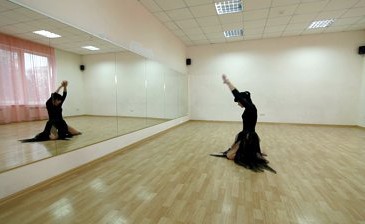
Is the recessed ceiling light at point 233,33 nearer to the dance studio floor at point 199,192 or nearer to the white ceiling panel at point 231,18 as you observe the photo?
the white ceiling panel at point 231,18

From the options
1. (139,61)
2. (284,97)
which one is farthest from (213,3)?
(284,97)

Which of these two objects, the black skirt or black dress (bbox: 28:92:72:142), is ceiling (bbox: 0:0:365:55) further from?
the black skirt

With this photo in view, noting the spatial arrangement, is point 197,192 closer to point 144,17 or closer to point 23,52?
point 23,52

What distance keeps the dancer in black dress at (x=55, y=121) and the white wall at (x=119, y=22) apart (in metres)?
1.03

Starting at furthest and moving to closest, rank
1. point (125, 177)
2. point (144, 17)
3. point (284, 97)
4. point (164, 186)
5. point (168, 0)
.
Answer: point (284, 97), point (144, 17), point (168, 0), point (125, 177), point (164, 186)

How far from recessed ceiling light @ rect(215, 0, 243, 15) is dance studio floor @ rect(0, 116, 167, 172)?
157 inches

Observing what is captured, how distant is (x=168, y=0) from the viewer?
182 inches

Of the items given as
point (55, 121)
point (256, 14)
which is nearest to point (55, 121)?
point (55, 121)

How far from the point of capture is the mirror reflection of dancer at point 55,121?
109 inches

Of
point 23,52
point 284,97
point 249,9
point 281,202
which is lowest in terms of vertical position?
point 281,202

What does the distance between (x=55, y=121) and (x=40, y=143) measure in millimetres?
373

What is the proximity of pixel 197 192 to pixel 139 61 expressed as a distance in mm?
3604

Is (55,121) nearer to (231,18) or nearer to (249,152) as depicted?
(249,152)

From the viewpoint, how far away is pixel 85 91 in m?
3.52
